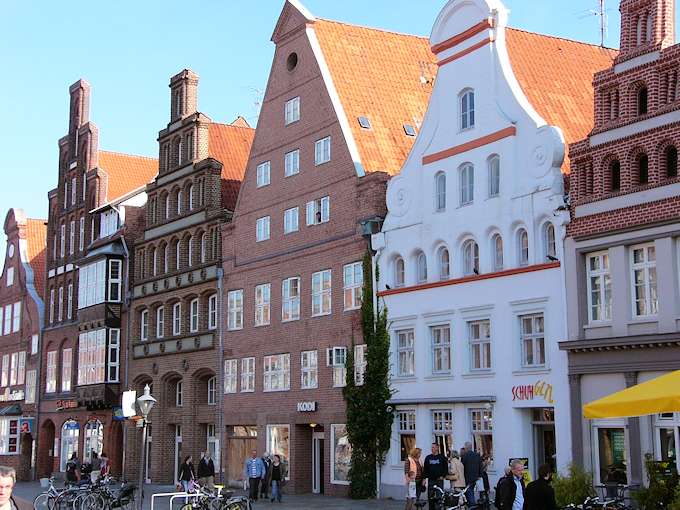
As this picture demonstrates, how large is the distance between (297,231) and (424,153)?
7973 mm

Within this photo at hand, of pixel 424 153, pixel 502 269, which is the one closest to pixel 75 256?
pixel 424 153

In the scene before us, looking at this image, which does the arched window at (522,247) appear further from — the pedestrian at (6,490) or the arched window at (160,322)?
the pedestrian at (6,490)

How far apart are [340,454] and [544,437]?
945cm

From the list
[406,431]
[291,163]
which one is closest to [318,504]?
[406,431]

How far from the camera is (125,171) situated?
208ft

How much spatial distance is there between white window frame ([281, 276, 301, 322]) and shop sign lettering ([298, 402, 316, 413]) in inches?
124

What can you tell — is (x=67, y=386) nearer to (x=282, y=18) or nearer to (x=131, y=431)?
Answer: (x=131, y=431)

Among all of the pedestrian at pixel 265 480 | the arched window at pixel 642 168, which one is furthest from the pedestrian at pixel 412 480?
the pedestrian at pixel 265 480

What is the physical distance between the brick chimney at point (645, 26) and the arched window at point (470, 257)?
281 inches

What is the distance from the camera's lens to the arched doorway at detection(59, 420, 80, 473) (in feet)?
192

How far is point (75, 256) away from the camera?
60781 millimetres

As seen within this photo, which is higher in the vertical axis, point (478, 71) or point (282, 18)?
point (282, 18)

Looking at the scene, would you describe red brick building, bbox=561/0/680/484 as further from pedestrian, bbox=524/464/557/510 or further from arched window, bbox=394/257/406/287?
pedestrian, bbox=524/464/557/510

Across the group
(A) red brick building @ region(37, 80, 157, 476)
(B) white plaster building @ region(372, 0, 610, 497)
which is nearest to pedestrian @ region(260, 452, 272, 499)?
(B) white plaster building @ region(372, 0, 610, 497)
